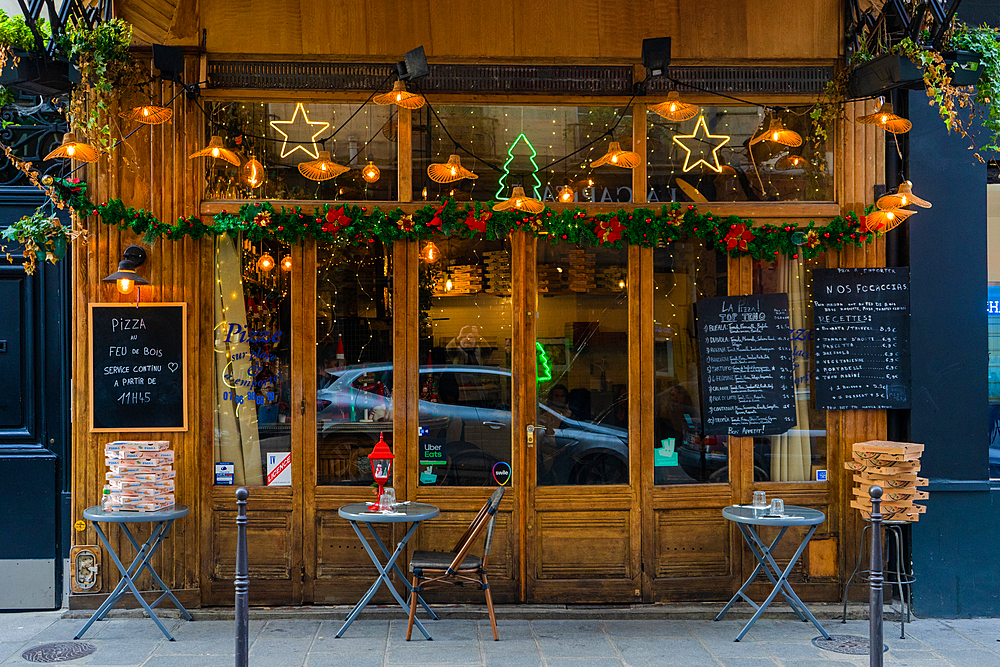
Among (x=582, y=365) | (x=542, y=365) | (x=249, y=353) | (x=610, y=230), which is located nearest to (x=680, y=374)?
(x=582, y=365)

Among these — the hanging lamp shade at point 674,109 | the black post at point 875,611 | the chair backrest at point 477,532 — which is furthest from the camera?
the hanging lamp shade at point 674,109

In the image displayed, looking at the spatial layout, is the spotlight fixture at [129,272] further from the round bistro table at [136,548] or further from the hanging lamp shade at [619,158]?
the hanging lamp shade at [619,158]

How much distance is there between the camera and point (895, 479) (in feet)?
18.4

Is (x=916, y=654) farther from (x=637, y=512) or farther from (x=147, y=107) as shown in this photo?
(x=147, y=107)

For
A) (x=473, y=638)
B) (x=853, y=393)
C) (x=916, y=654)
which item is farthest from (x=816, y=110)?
(x=473, y=638)

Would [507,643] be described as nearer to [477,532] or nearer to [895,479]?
[477,532]

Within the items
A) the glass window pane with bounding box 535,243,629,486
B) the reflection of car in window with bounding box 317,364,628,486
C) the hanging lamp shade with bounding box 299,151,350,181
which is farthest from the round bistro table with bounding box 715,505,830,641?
the hanging lamp shade with bounding box 299,151,350,181

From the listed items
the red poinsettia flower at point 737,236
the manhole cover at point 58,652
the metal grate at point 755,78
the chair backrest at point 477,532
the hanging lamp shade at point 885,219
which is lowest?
the manhole cover at point 58,652

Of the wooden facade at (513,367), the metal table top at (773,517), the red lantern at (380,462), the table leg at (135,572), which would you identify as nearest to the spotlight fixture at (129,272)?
the wooden facade at (513,367)

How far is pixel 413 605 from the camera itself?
524 cm

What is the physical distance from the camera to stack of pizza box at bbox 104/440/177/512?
5.41 meters

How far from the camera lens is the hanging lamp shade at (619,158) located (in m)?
5.73

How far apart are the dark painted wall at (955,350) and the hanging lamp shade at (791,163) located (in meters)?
0.79

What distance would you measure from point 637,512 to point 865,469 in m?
1.68
